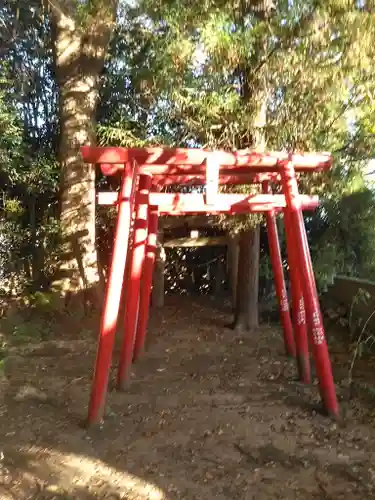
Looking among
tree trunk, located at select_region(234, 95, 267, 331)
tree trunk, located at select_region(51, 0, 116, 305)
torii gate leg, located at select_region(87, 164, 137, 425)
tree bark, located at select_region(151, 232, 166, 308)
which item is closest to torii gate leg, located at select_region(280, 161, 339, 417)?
torii gate leg, located at select_region(87, 164, 137, 425)

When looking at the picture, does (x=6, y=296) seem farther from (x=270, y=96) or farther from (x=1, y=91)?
(x=270, y=96)

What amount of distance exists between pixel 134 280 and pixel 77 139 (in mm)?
3866

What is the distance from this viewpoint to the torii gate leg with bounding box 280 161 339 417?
15.2ft

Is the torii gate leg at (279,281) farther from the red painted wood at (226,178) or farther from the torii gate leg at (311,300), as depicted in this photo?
the torii gate leg at (311,300)

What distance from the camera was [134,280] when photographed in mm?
5320

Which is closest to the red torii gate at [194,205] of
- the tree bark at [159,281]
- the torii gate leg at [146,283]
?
the torii gate leg at [146,283]

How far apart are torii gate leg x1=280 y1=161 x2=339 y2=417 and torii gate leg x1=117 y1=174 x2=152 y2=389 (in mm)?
1402

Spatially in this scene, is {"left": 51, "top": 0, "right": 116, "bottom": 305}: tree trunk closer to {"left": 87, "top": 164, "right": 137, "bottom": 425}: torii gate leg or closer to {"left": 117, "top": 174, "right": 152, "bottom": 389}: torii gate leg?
{"left": 117, "top": 174, "right": 152, "bottom": 389}: torii gate leg

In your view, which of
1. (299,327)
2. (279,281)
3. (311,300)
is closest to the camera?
(311,300)

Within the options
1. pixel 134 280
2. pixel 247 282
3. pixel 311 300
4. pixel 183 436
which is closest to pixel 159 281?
pixel 247 282

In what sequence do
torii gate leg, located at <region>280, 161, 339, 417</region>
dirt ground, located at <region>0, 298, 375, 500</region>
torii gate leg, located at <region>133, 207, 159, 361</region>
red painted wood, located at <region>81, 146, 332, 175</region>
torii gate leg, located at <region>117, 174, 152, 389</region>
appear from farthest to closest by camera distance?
torii gate leg, located at <region>133, 207, 159, 361</region>
torii gate leg, located at <region>117, 174, 152, 389</region>
torii gate leg, located at <region>280, 161, 339, 417</region>
red painted wood, located at <region>81, 146, 332, 175</region>
dirt ground, located at <region>0, 298, 375, 500</region>

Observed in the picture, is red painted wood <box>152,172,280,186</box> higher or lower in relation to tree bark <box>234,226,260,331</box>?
higher

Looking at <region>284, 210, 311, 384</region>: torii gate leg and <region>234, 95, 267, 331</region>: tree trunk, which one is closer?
<region>284, 210, 311, 384</region>: torii gate leg

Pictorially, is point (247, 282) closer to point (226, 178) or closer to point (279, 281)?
point (279, 281)
